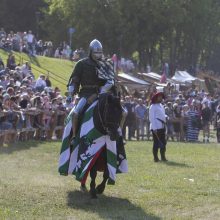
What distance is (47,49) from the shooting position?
50.2m

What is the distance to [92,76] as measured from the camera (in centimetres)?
1045

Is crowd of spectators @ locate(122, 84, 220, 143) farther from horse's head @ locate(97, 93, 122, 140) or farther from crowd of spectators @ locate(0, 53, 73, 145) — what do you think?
horse's head @ locate(97, 93, 122, 140)

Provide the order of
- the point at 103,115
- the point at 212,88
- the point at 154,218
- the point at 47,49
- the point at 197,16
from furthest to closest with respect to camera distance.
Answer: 1. the point at 197,16
2. the point at 212,88
3. the point at 47,49
4. the point at 103,115
5. the point at 154,218

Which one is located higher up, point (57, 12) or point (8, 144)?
point (57, 12)

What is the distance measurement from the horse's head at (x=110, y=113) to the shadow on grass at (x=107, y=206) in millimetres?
1019

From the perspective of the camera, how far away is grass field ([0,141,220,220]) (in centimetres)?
909

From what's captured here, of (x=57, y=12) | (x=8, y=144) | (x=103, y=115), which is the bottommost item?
(x=8, y=144)

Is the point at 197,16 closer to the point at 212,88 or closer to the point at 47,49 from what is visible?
the point at 212,88

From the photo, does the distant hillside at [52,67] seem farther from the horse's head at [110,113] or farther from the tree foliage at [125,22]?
the horse's head at [110,113]

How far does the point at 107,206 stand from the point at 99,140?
106cm

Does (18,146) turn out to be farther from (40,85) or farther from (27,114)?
(40,85)

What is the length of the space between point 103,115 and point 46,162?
5653 mm

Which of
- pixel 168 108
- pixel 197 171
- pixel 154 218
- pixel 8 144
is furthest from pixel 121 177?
pixel 168 108

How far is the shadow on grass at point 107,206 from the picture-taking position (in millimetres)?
9008
